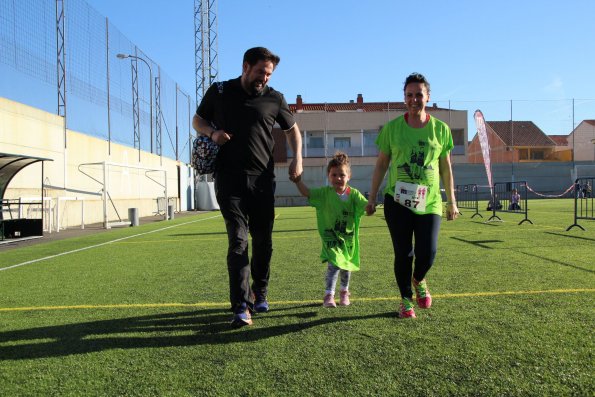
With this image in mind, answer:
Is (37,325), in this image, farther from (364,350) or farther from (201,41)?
(201,41)

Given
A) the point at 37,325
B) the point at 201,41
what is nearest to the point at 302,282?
the point at 37,325

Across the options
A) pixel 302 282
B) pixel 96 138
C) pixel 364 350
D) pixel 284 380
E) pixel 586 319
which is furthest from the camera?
pixel 96 138

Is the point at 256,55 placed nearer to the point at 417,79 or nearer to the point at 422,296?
the point at 417,79

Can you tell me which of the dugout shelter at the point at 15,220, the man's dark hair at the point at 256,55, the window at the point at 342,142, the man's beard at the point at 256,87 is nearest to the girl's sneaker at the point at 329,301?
the man's beard at the point at 256,87

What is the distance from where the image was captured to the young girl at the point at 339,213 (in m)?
4.11

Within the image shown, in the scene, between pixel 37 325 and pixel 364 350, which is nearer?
pixel 364 350

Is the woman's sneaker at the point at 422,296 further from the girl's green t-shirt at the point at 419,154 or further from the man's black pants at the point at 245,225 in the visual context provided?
the man's black pants at the point at 245,225

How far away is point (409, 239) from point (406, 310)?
52cm

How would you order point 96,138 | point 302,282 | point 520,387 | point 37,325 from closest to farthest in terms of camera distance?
1. point 520,387
2. point 37,325
3. point 302,282
4. point 96,138

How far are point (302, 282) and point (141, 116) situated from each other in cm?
2210

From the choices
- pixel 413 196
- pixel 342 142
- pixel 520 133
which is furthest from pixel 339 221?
pixel 520 133

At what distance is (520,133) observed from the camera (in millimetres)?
49625

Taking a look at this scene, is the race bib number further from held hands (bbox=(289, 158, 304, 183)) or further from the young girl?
held hands (bbox=(289, 158, 304, 183))

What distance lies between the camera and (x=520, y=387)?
87.9 inches
